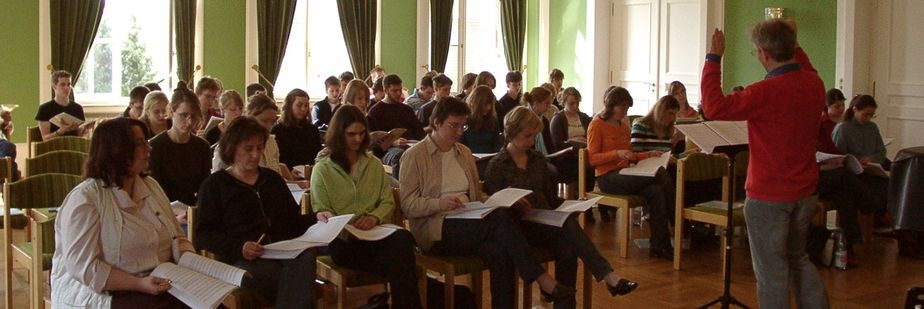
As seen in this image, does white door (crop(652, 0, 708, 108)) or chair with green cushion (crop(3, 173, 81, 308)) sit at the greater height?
white door (crop(652, 0, 708, 108))

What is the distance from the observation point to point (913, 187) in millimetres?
3869

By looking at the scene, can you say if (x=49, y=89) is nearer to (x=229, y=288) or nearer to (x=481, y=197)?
(x=481, y=197)

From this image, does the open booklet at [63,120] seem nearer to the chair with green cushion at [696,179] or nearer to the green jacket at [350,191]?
the green jacket at [350,191]

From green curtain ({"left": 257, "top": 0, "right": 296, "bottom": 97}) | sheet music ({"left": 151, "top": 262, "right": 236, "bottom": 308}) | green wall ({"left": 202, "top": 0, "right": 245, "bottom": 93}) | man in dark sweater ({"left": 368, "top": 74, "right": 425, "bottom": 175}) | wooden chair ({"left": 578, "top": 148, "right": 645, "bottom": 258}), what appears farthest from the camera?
green curtain ({"left": 257, "top": 0, "right": 296, "bottom": 97})

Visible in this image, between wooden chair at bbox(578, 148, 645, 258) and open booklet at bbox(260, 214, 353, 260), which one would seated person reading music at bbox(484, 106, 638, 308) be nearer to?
open booklet at bbox(260, 214, 353, 260)

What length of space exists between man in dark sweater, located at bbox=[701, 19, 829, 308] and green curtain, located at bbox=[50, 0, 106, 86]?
7.85 meters

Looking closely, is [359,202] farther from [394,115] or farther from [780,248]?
[394,115]

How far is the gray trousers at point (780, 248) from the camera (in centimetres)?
409

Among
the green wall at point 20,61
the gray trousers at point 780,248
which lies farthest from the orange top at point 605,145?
the green wall at point 20,61

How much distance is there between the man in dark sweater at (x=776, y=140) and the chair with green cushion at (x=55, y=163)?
3.40 meters

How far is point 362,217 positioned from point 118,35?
24.8 ft

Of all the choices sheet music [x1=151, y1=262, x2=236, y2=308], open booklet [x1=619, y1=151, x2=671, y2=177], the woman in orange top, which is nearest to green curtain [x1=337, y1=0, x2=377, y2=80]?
the woman in orange top

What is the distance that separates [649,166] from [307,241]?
3.03 meters

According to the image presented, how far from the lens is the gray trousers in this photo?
13.4ft
